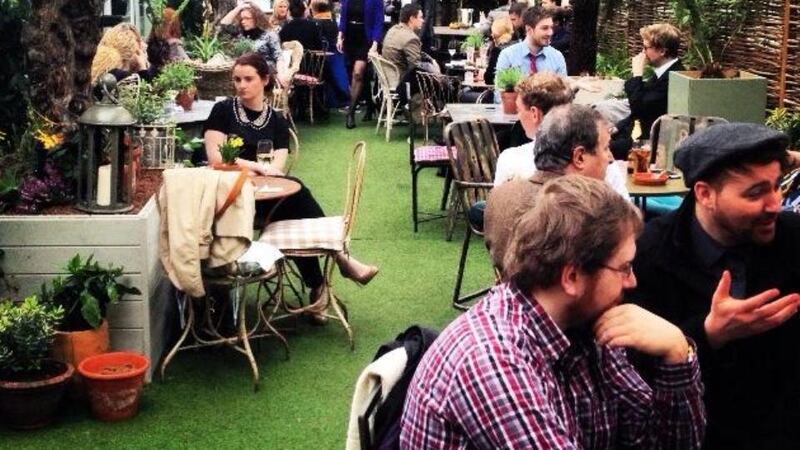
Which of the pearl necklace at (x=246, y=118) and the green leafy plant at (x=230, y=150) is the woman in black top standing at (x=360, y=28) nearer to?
the pearl necklace at (x=246, y=118)

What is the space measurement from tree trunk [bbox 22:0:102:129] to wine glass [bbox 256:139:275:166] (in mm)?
971

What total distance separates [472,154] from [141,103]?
6.47 feet

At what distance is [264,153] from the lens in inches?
260

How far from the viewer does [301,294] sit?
22.8ft

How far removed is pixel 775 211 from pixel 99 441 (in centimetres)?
306

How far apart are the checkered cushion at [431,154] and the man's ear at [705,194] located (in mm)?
5651

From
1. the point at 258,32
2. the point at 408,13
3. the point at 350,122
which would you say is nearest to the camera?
the point at 258,32

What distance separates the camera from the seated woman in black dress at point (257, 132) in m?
6.55

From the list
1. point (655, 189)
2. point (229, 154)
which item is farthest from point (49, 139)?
point (655, 189)

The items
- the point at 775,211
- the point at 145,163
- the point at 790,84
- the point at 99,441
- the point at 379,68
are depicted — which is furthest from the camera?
the point at 379,68

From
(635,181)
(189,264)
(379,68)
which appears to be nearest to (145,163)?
(189,264)

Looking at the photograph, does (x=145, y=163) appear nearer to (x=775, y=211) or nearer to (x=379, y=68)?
(x=775, y=211)

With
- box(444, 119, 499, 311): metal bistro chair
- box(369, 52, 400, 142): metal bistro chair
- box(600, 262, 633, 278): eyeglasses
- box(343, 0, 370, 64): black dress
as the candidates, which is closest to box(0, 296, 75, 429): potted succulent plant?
box(444, 119, 499, 311): metal bistro chair

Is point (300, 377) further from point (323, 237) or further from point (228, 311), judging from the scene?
point (228, 311)
